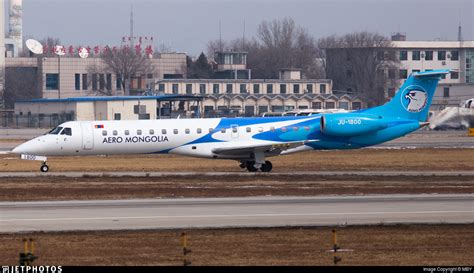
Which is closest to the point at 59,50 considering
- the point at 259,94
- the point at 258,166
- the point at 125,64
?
the point at 125,64

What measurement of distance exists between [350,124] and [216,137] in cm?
631

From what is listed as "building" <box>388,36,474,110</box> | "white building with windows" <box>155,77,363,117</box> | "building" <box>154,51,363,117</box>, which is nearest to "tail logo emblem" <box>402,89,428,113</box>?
"building" <box>154,51,363,117</box>

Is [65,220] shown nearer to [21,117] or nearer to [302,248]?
[302,248]

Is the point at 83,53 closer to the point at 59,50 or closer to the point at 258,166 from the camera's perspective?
the point at 59,50

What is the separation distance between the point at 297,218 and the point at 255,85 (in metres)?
102

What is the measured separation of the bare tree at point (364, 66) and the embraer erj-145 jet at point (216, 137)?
83.8 m

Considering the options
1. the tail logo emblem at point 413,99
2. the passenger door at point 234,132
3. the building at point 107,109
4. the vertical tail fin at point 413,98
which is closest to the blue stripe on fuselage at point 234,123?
the passenger door at point 234,132

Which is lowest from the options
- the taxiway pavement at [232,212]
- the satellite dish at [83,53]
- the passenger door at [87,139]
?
the taxiway pavement at [232,212]

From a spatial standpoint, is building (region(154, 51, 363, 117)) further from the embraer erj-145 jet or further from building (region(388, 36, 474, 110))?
the embraer erj-145 jet

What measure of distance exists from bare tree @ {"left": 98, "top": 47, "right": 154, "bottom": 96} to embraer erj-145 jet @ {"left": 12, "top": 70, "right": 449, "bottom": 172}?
9513cm

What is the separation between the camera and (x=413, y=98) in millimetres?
50594

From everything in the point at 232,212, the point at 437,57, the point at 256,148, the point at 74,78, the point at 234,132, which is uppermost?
the point at 437,57

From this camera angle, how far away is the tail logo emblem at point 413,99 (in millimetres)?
50594

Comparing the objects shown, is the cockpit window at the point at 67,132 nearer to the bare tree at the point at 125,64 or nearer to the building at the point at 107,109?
the building at the point at 107,109
